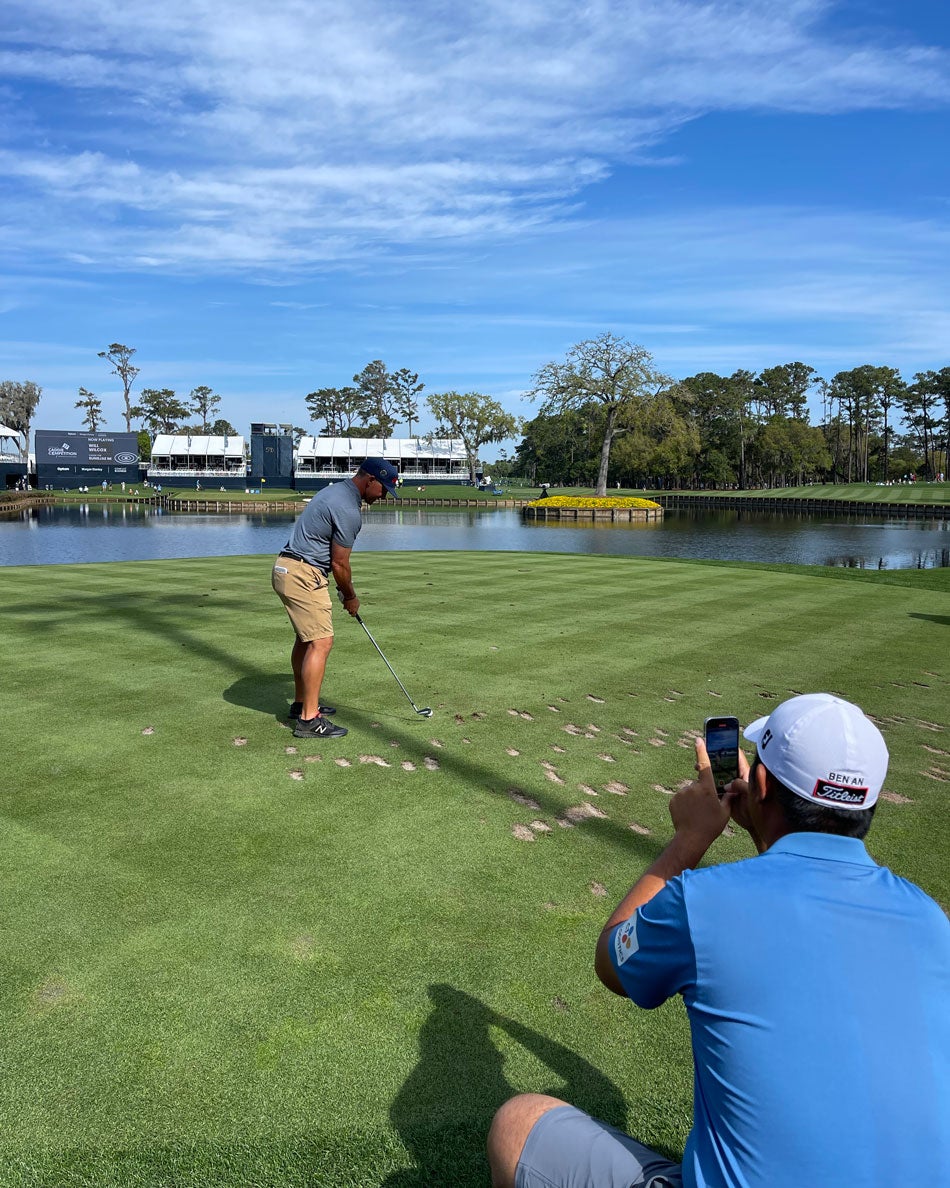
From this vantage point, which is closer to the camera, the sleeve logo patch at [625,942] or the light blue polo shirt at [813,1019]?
the light blue polo shirt at [813,1019]

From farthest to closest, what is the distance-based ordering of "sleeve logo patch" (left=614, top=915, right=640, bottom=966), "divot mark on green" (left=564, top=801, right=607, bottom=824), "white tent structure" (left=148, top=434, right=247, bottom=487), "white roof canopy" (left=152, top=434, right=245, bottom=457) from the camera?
1. "white roof canopy" (left=152, top=434, right=245, bottom=457)
2. "white tent structure" (left=148, top=434, right=247, bottom=487)
3. "divot mark on green" (left=564, top=801, right=607, bottom=824)
4. "sleeve logo patch" (left=614, top=915, right=640, bottom=966)

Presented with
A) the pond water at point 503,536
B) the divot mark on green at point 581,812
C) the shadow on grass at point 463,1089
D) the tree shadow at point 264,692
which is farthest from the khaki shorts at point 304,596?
the pond water at point 503,536

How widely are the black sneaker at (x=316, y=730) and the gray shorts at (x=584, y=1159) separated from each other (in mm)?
4804

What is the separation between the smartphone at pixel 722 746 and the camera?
2.41 metres

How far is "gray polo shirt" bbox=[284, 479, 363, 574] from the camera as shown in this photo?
23.1ft

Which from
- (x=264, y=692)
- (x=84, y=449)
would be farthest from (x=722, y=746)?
→ (x=84, y=449)

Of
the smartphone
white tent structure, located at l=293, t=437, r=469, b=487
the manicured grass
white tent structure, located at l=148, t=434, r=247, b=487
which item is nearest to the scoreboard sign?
white tent structure, located at l=148, t=434, r=247, b=487

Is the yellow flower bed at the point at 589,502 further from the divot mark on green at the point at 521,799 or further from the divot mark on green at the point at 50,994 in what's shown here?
the divot mark on green at the point at 50,994

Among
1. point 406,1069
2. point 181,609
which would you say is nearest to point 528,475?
point 181,609

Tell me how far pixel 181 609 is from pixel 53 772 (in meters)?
6.90

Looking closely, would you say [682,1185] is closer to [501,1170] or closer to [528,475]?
[501,1170]

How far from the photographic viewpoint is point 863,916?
1812 millimetres

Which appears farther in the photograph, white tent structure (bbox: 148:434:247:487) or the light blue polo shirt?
white tent structure (bbox: 148:434:247:487)

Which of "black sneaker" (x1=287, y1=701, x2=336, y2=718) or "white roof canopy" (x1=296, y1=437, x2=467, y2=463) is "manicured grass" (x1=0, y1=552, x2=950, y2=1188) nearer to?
"black sneaker" (x1=287, y1=701, x2=336, y2=718)
